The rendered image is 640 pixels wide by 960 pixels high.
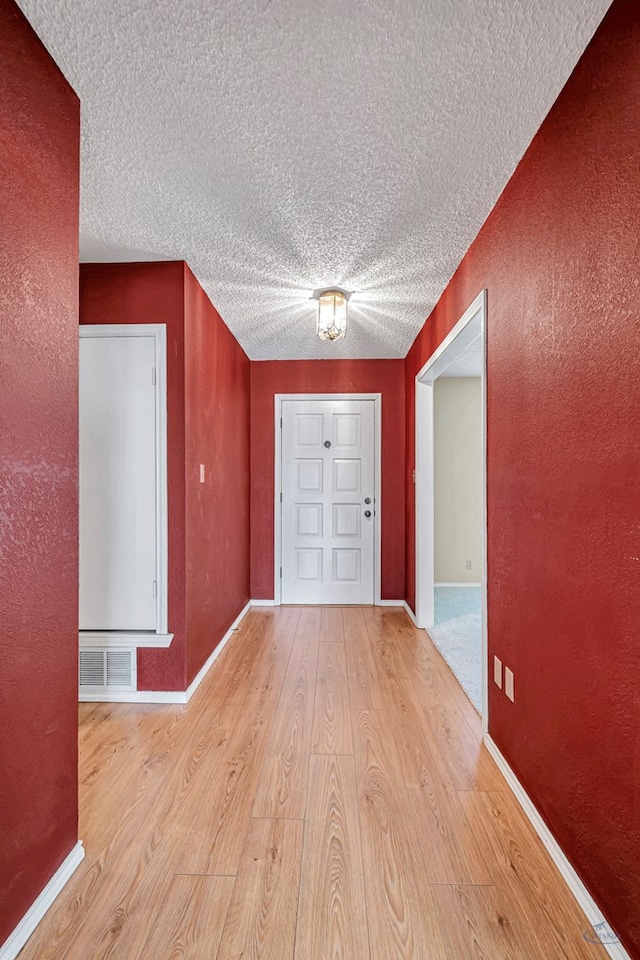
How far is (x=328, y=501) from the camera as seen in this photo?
4645 millimetres

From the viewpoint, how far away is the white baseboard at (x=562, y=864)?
1.18 m

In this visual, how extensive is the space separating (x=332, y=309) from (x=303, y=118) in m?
1.38

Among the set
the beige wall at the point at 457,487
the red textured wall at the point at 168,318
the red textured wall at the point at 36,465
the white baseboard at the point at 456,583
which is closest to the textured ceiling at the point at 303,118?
the red textured wall at the point at 168,318

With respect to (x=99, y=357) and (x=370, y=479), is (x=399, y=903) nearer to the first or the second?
(x=99, y=357)

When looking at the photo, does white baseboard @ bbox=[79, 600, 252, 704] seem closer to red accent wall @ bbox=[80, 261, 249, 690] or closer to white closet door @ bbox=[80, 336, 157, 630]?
red accent wall @ bbox=[80, 261, 249, 690]

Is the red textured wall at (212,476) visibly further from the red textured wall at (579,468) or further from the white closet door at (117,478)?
the red textured wall at (579,468)

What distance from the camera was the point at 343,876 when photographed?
4.62 ft

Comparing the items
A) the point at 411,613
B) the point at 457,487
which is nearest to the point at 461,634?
the point at 411,613

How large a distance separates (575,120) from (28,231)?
156cm

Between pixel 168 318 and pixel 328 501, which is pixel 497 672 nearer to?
pixel 168 318

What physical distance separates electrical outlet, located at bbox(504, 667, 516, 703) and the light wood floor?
33 centimetres

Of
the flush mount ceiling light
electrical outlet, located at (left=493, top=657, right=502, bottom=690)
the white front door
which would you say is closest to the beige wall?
the white front door

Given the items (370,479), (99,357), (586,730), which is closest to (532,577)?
(586,730)

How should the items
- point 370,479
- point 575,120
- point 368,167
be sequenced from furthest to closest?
1. point 370,479
2. point 368,167
3. point 575,120
